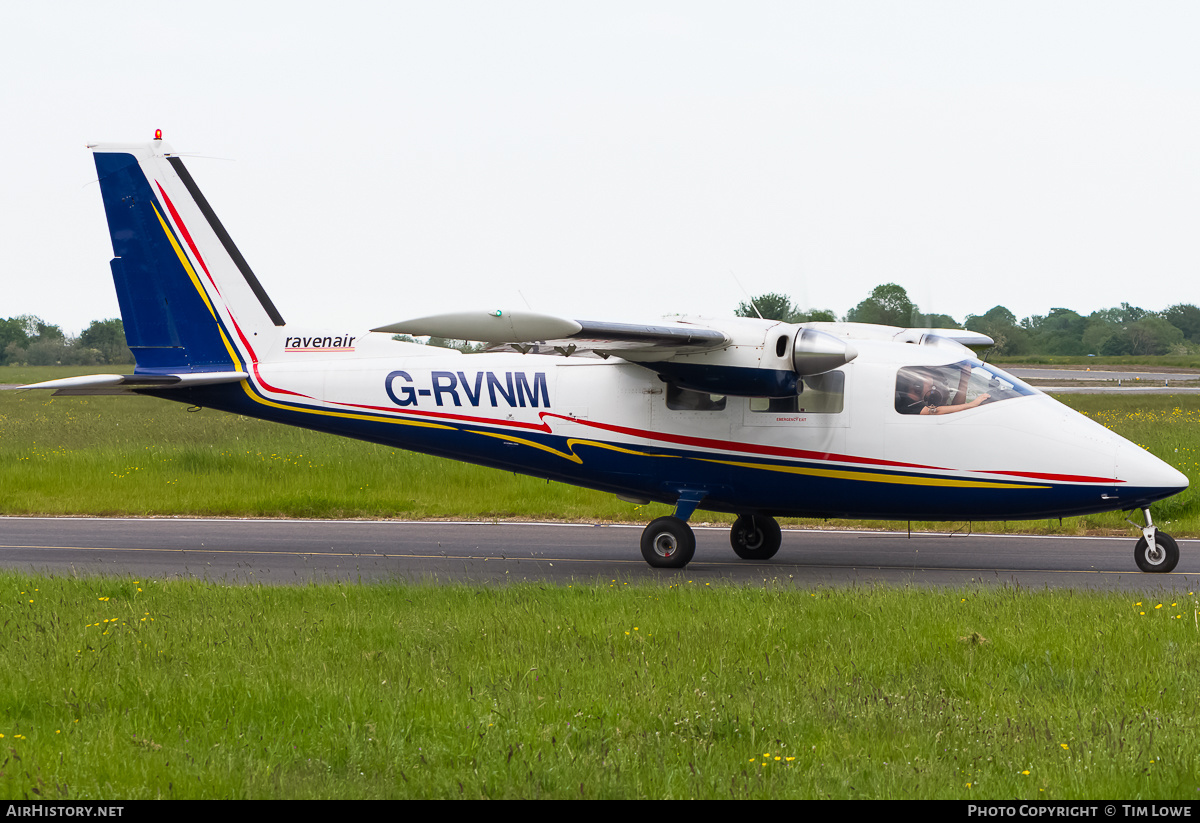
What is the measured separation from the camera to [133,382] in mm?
15242

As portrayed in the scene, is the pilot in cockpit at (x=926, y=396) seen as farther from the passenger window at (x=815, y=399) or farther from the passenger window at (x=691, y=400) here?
the passenger window at (x=691, y=400)

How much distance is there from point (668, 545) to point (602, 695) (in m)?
6.75

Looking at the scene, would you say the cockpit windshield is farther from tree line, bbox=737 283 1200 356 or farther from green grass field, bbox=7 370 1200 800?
tree line, bbox=737 283 1200 356

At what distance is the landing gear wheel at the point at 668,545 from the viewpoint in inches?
547

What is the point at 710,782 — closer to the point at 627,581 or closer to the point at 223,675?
the point at 223,675

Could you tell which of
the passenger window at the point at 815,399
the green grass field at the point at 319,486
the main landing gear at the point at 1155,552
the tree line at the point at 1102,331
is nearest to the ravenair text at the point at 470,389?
the passenger window at the point at 815,399

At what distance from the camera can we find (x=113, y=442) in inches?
1145

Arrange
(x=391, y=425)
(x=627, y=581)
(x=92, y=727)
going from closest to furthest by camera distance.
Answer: (x=92, y=727) < (x=627, y=581) < (x=391, y=425)

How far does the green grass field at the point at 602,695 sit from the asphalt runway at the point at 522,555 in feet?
7.85

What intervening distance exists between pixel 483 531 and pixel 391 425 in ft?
10.7

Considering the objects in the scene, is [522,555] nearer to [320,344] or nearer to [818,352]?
[320,344]

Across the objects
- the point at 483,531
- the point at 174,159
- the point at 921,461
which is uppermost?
the point at 174,159

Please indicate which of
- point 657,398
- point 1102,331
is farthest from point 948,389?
point 1102,331

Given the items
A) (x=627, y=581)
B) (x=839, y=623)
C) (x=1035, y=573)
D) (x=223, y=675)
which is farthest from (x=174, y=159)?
(x=1035, y=573)
